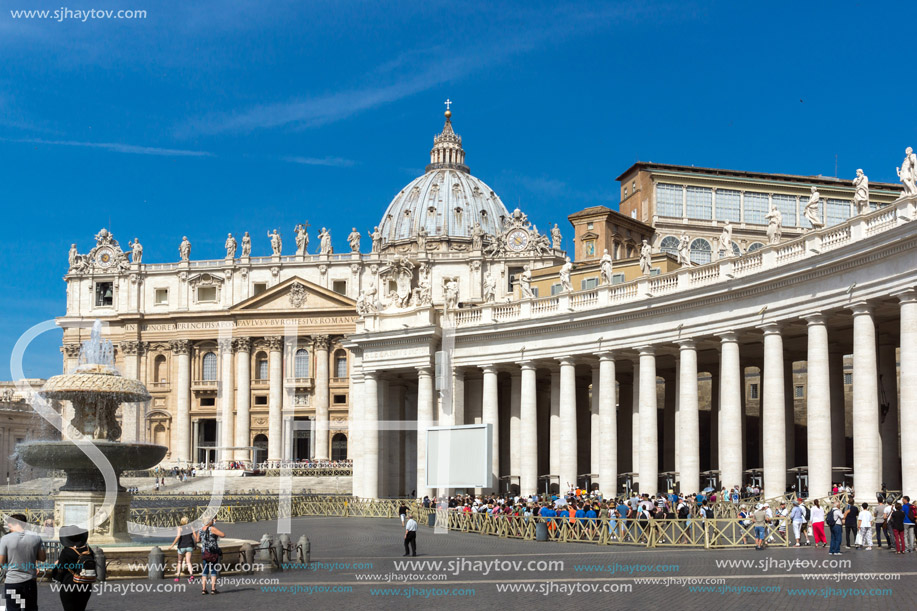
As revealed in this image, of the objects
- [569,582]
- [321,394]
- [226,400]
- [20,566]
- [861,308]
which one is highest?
[321,394]

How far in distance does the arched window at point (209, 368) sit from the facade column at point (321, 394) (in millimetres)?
11681

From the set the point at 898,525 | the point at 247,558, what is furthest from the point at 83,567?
the point at 898,525

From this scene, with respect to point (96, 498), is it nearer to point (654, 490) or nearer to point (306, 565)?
point (306, 565)

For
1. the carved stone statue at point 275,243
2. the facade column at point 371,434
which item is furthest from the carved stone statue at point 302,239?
the facade column at point 371,434

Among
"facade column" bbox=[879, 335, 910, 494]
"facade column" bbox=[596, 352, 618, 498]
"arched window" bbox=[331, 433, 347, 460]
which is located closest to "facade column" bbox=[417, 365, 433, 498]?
"facade column" bbox=[596, 352, 618, 498]

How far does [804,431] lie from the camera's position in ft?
198

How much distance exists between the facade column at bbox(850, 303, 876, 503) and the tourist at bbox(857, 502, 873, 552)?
16.0ft

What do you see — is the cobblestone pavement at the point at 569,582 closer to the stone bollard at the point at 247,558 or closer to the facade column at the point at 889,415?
the stone bollard at the point at 247,558

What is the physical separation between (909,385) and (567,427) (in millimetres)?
17100

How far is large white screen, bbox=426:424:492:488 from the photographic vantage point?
33.4 meters

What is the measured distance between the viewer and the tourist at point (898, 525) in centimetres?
2502

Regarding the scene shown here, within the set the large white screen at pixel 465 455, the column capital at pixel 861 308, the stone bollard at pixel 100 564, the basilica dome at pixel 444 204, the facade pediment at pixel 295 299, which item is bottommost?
the stone bollard at pixel 100 564

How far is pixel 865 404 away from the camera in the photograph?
1270 inches

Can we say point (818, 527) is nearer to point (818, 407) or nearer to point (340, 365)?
point (818, 407)
